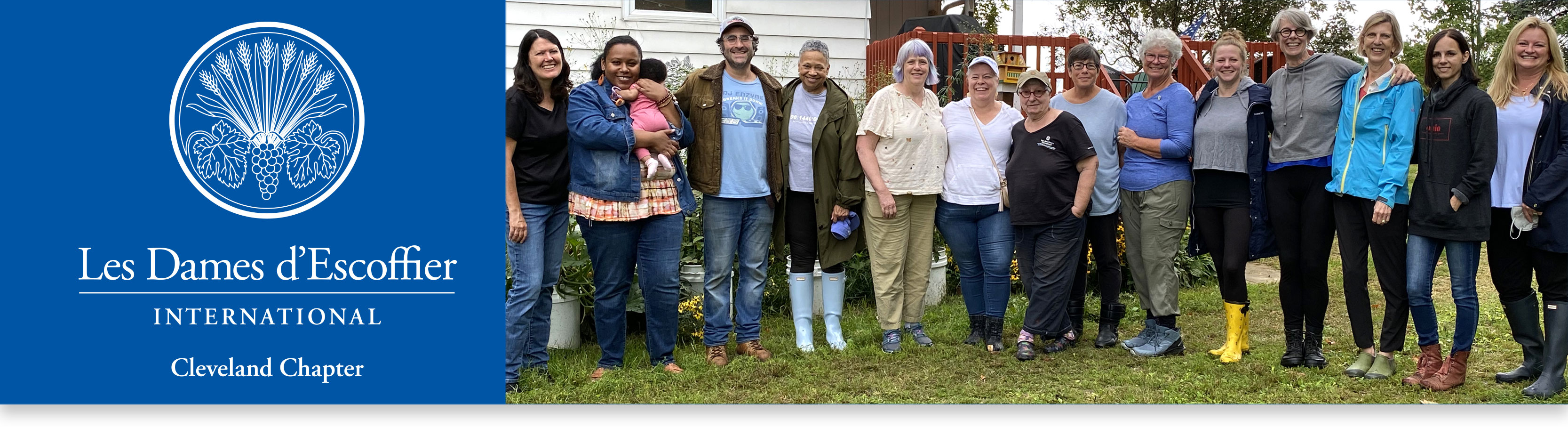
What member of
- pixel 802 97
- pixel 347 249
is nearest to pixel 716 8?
pixel 802 97

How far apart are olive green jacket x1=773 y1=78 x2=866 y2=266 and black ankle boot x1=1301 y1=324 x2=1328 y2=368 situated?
1892 millimetres

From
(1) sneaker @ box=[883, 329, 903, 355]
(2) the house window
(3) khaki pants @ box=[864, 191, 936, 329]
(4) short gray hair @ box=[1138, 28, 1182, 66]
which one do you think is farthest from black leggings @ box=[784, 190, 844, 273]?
(2) the house window

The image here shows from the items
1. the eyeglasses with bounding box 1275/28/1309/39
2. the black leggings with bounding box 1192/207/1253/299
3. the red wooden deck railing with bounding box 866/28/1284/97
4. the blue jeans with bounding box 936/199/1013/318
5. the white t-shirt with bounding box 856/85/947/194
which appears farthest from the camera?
the red wooden deck railing with bounding box 866/28/1284/97

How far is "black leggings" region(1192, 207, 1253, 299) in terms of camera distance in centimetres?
452

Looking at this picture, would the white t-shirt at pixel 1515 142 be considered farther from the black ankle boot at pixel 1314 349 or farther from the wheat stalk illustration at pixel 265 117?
the wheat stalk illustration at pixel 265 117

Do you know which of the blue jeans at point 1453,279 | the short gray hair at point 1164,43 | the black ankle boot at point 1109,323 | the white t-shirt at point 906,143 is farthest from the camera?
the black ankle boot at point 1109,323

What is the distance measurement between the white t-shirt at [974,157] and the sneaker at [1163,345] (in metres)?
0.91

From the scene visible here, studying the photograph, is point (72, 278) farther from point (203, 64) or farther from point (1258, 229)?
point (1258, 229)

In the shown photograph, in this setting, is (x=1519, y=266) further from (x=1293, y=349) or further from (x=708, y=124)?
(x=708, y=124)

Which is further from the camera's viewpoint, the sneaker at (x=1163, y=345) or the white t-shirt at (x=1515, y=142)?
the sneaker at (x=1163, y=345)

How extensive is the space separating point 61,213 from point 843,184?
297cm

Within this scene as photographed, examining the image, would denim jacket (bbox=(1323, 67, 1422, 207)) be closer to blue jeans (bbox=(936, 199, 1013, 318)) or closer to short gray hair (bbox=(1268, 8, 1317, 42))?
short gray hair (bbox=(1268, 8, 1317, 42))

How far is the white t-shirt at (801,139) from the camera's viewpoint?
474 centimetres

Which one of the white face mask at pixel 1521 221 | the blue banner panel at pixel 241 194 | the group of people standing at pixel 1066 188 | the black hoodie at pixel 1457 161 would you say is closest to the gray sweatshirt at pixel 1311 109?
the group of people standing at pixel 1066 188
